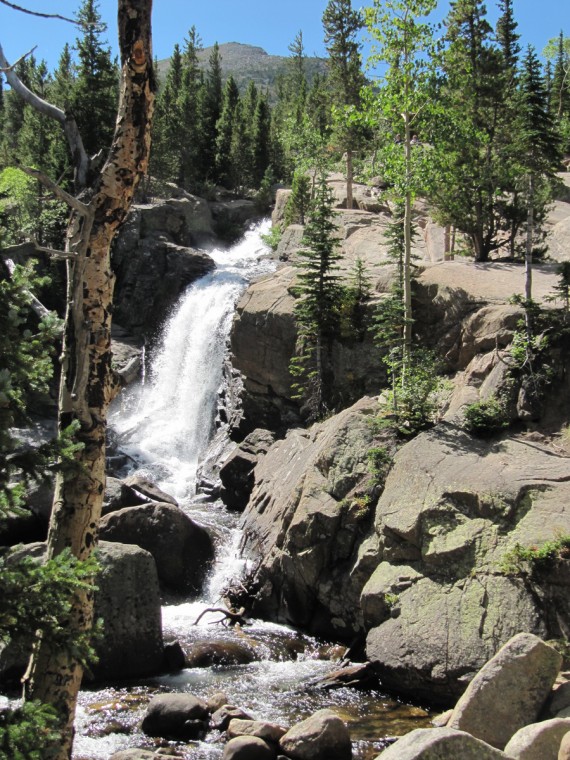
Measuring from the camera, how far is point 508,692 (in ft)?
30.1

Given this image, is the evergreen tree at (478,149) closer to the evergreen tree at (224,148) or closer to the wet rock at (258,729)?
the wet rock at (258,729)

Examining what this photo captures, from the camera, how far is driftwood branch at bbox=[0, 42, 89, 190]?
596 cm

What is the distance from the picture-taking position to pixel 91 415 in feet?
20.9

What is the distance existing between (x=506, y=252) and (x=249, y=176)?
1580 inches

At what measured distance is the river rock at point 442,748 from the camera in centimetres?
714

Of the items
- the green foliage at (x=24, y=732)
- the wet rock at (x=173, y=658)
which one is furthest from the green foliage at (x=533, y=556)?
the green foliage at (x=24, y=732)

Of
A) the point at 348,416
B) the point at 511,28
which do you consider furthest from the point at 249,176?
the point at 348,416

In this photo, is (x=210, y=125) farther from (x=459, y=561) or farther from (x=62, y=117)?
(x=62, y=117)

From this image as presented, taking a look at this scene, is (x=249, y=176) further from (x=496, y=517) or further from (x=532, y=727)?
(x=532, y=727)

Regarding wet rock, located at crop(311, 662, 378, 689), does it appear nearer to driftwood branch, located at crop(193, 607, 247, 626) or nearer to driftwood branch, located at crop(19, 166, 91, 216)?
driftwood branch, located at crop(193, 607, 247, 626)

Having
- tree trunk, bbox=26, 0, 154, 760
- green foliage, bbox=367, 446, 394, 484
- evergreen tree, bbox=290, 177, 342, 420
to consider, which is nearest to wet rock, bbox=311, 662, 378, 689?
green foliage, bbox=367, 446, 394, 484

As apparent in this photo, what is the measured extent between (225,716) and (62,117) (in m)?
8.61

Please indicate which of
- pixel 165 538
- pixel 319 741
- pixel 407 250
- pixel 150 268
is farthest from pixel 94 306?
pixel 150 268

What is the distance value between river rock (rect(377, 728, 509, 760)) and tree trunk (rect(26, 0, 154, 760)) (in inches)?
138
